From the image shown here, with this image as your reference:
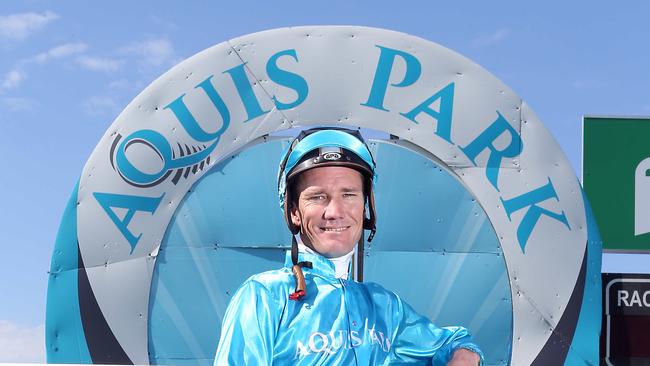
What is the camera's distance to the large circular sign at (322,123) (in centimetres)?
604

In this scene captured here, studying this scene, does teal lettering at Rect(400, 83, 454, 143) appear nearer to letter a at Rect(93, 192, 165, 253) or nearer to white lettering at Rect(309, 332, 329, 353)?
letter a at Rect(93, 192, 165, 253)

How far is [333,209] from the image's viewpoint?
247 centimetres

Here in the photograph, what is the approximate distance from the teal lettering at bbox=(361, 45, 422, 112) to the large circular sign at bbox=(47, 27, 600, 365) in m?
0.01

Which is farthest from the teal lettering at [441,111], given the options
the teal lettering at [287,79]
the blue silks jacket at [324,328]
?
the blue silks jacket at [324,328]

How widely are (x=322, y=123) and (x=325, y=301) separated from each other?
13.0 ft

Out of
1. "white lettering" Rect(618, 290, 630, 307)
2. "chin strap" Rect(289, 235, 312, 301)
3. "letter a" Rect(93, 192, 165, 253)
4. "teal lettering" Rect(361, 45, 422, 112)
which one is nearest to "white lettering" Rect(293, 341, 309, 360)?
"chin strap" Rect(289, 235, 312, 301)

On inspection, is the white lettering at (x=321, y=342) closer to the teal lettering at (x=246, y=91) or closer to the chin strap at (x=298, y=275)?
the chin strap at (x=298, y=275)

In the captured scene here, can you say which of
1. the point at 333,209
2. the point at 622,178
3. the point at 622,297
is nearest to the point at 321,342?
the point at 333,209

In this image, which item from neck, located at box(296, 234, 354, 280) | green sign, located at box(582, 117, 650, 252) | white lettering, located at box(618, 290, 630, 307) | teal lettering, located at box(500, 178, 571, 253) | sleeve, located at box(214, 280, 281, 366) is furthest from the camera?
green sign, located at box(582, 117, 650, 252)

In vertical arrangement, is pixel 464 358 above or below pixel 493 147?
below

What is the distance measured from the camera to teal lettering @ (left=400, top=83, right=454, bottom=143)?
6.30 m

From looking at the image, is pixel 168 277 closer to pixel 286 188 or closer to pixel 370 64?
pixel 370 64

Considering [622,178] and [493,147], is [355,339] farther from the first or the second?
[622,178]

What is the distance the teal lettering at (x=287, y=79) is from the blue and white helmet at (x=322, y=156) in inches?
146
